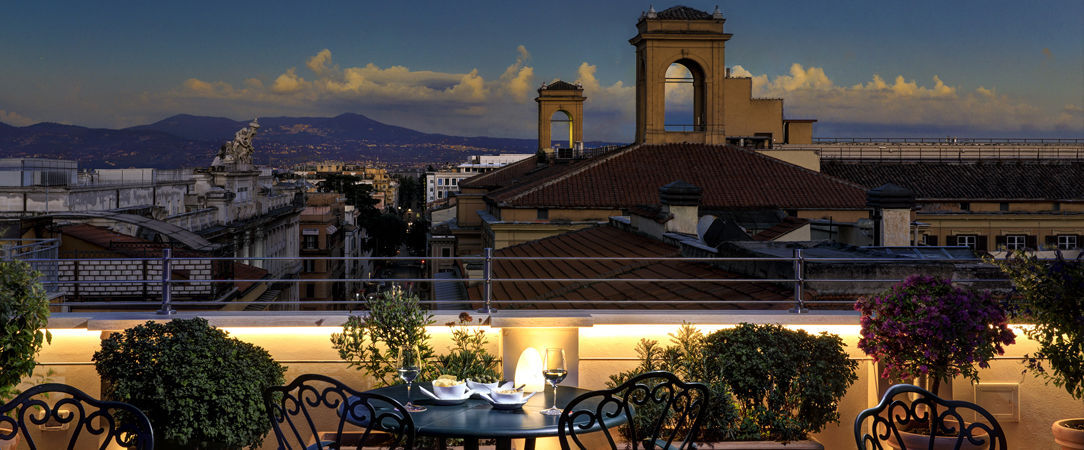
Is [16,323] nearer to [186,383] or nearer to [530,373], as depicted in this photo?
[186,383]

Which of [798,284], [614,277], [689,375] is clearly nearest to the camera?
[689,375]

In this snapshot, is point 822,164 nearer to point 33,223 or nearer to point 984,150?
point 984,150

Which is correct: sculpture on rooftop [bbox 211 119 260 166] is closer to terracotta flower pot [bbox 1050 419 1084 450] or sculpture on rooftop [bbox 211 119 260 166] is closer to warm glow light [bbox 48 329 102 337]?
warm glow light [bbox 48 329 102 337]

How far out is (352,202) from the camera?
12369cm

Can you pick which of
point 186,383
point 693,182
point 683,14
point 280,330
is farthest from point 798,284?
point 683,14

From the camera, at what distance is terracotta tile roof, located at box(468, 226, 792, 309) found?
420 inches

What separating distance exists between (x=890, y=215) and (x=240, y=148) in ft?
163

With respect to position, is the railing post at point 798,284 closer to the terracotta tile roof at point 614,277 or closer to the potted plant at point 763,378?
the potted plant at point 763,378

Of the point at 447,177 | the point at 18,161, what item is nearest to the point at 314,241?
the point at 18,161

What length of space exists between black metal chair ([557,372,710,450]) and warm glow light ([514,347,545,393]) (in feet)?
0.97

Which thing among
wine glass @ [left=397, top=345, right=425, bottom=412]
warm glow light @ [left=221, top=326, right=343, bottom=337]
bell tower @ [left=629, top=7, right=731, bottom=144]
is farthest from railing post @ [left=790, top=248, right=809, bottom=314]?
bell tower @ [left=629, top=7, right=731, bottom=144]

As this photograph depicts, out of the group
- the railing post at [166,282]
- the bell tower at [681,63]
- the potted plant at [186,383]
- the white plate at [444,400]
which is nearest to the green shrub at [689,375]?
the white plate at [444,400]

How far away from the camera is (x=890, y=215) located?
15547mm

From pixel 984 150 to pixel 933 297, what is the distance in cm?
5946
